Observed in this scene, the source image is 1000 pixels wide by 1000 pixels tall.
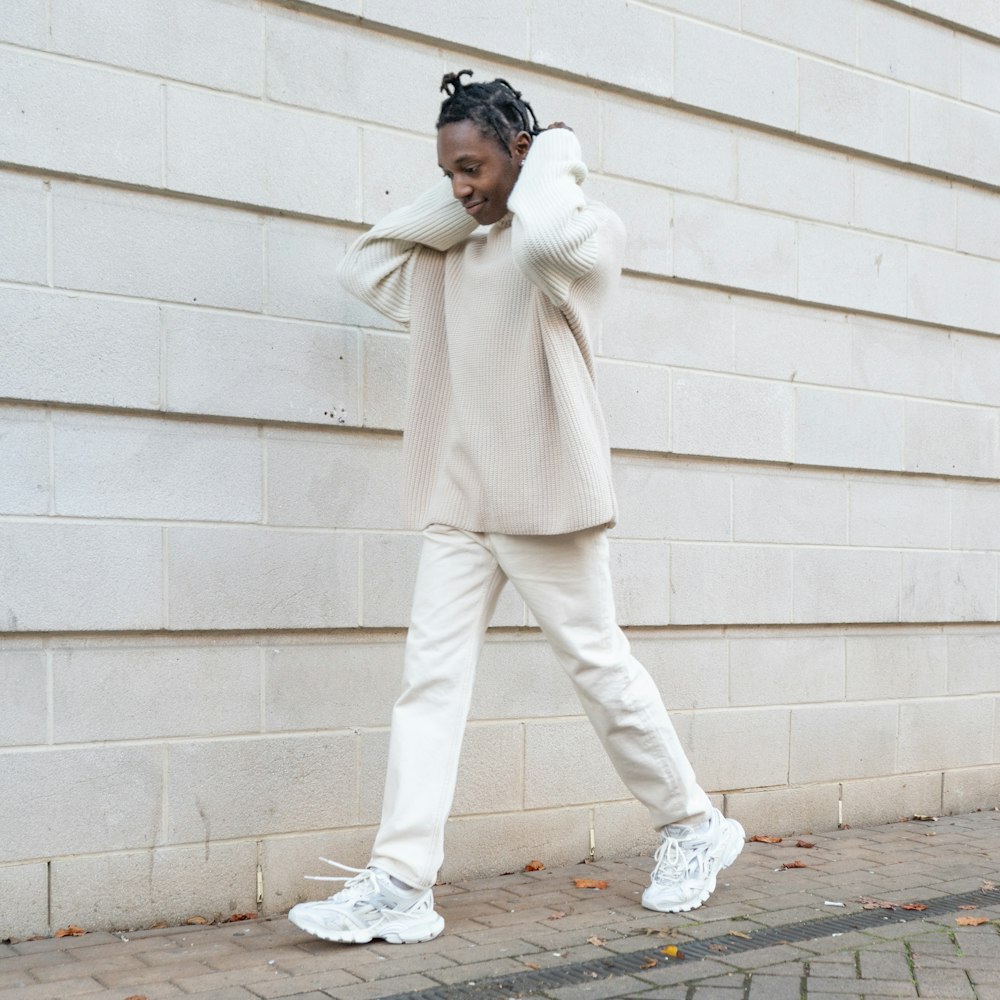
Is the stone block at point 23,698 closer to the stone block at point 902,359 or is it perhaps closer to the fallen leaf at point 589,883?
the fallen leaf at point 589,883

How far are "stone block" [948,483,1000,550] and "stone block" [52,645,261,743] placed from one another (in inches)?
131

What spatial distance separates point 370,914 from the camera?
3459 mm

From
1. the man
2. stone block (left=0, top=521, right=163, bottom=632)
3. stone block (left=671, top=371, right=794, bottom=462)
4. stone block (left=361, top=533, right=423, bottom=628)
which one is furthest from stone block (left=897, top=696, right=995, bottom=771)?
stone block (left=0, top=521, right=163, bottom=632)

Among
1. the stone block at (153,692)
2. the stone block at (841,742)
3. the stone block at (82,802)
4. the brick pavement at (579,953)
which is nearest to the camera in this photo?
the brick pavement at (579,953)

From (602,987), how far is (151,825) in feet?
4.50

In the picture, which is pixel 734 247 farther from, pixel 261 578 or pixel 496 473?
pixel 261 578

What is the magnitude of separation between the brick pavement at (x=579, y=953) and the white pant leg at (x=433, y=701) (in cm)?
26

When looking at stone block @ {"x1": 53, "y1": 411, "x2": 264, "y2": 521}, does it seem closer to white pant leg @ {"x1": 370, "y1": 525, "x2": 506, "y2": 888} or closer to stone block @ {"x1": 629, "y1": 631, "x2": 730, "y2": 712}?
white pant leg @ {"x1": 370, "y1": 525, "x2": 506, "y2": 888}

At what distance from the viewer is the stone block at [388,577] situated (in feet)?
14.0

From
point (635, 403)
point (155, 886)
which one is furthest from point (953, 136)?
point (155, 886)

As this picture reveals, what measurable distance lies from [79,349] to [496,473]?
3.86ft

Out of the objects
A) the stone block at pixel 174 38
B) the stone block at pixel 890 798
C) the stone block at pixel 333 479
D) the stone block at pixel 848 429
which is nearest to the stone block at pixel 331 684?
the stone block at pixel 333 479

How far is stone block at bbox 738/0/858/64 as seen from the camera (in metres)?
5.32

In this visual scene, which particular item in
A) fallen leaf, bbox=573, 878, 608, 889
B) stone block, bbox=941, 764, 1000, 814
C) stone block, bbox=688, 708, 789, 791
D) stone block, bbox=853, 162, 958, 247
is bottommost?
stone block, bbox=941, 764, 1000, 814
